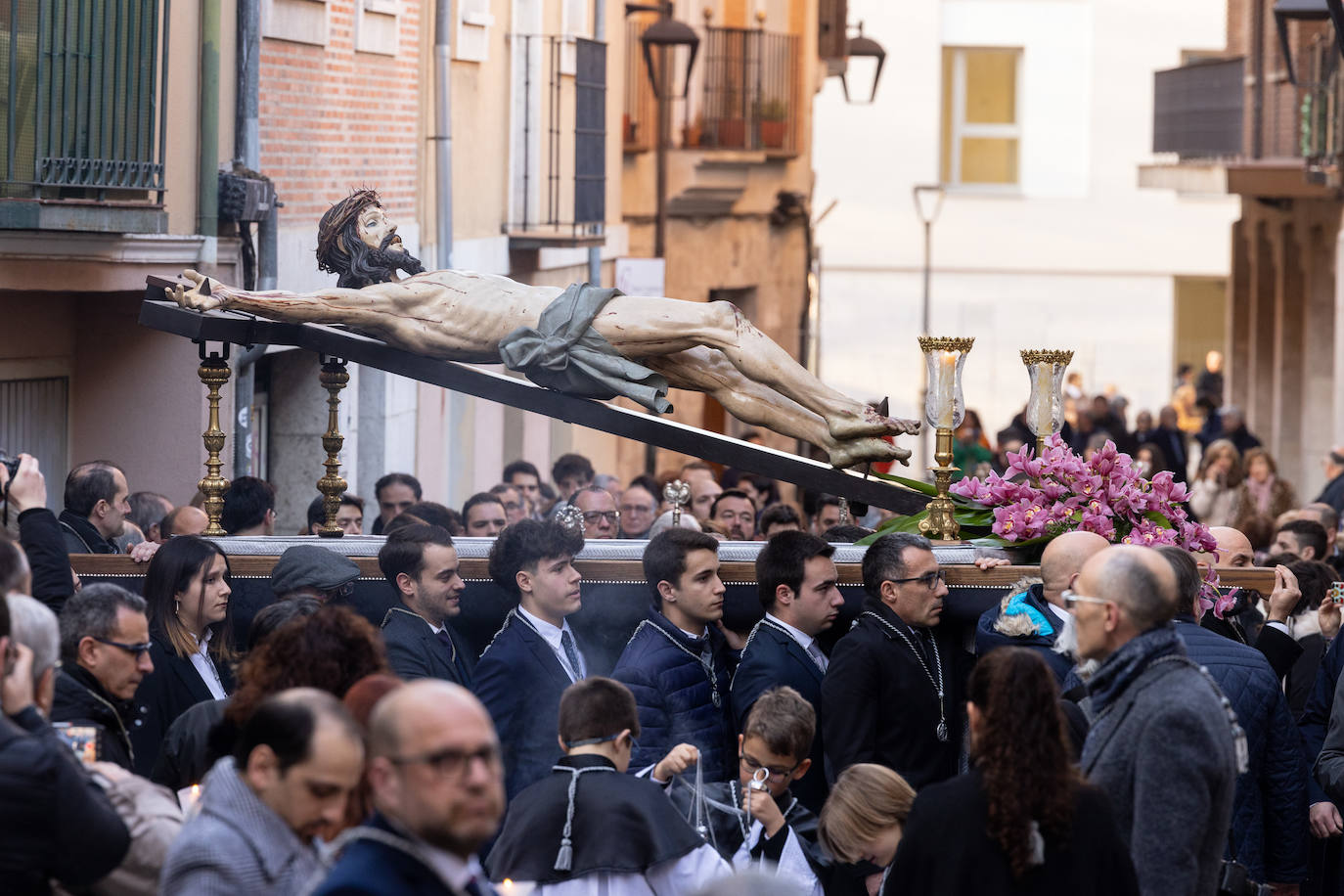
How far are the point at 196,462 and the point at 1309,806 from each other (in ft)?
22.1

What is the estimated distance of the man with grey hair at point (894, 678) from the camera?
260 inches

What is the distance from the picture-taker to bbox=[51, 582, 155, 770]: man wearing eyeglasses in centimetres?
520

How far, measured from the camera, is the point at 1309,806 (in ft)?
22.2

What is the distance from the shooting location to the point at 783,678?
688 centimetres

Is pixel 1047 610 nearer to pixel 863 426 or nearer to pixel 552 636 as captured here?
pixel 552 636

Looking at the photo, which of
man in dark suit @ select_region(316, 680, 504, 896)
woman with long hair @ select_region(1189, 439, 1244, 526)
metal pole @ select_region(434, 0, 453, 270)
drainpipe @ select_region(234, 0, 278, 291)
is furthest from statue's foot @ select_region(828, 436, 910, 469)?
metal pole @ select_region(434, 0, 453, 270)

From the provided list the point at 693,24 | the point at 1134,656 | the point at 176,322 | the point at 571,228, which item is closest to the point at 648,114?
the point at 693,24

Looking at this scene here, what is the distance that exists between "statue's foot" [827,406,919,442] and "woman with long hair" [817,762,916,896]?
123 inches

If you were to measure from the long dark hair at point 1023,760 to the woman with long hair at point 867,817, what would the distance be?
87cm

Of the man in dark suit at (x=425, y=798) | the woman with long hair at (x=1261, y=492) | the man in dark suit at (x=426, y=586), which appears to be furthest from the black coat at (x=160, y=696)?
the woman with long hair at (x=1261, y=492)

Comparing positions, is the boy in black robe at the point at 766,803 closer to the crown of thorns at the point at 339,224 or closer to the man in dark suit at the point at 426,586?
the man in dark suit at the point at 426,586

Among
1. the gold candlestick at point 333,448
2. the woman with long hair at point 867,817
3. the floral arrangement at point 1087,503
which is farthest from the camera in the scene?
the gold candlestick at point 333,448

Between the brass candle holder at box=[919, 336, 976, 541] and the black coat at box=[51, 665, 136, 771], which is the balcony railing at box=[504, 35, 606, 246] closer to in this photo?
the brass candle holder at box=[919, 336, 976, 541]

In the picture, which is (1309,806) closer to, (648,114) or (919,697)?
(919,697)
